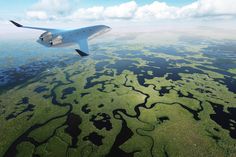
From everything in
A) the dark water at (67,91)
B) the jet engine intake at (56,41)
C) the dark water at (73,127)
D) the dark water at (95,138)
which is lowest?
the dark water at (67,91)

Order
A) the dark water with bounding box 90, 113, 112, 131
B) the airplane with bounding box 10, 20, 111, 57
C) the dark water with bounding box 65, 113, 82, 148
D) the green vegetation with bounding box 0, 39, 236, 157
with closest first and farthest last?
the airplane with bounding box 10, 20, 111, 57 → the green vegetation with bounding box 0, 39, 236, 157 → the dark water with bounding box 65, 113, 82, 148 → the dark water with bounding box 90, 113, 112, 131

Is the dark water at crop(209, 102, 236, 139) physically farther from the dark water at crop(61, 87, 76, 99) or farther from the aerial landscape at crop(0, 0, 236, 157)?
the dark water at crop(61, 87, 76, 99)

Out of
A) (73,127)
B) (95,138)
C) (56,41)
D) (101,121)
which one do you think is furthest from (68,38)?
(101,121)

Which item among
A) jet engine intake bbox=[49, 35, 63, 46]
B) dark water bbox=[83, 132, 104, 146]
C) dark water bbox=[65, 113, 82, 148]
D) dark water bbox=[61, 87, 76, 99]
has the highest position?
jet engine intake bbox=[49, 35, 63, 46]

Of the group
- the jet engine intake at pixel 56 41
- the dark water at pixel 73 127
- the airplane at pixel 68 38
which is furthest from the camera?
the dark water at pixel 73 127

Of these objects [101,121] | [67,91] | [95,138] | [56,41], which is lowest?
[67,91]

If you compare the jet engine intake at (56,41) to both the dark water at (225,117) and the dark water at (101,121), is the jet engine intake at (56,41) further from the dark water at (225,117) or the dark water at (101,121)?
the dark water at (225,117)

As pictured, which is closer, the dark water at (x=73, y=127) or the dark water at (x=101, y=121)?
the dark water at (x=73, y=127)

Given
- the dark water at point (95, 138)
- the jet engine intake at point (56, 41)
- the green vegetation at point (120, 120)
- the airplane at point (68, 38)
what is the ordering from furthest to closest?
1. the dark water at point (95, 138)
2. the green vegetation at point (120, 120)
3. the airplane at point (68, 38)
4. the jet engine intake at point (56, 41)

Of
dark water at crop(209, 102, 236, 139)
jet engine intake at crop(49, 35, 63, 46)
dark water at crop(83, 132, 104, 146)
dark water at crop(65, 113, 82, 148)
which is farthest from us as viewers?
dark water at crop(209, 102, 236, 139)

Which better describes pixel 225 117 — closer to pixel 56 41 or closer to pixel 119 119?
pixel 119 119

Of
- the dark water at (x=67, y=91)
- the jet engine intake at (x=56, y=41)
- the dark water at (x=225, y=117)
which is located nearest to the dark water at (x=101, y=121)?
the dark water at (x=67, y=91)

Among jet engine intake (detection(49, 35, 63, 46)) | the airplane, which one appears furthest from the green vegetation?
jet engine intake (detection(49, 35, 63, 46))
